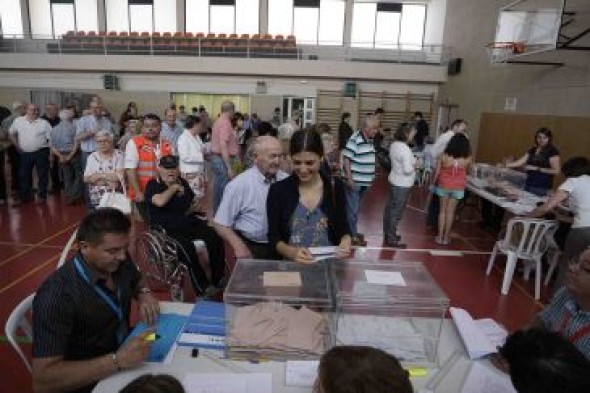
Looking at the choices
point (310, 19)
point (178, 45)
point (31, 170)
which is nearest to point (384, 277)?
point (31, 170)

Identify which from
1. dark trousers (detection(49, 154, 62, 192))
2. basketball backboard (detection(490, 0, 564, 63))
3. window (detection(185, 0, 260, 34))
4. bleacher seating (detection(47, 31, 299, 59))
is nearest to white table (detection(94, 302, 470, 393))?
basketball backboard (detection(490, 0, 564, 63))

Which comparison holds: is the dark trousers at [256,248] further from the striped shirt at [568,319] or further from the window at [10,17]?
the window at [10,17]

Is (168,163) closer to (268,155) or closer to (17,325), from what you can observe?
(268,155)

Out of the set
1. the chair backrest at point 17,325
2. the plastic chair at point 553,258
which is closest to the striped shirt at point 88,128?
the chair backrest at point 17,325

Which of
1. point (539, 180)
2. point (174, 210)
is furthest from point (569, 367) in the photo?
point (539, 180)

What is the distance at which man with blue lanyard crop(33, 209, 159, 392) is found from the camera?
4.86 ft

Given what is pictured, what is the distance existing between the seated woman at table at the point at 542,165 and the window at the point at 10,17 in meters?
19.7

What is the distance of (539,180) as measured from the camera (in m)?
5.71

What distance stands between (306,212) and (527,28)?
27.5 ft

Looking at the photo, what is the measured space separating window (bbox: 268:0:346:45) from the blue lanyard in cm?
1645

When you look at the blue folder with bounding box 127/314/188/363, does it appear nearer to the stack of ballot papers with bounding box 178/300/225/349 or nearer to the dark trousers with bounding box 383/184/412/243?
the stack of ballot papers with bounding box 178/300/225/349

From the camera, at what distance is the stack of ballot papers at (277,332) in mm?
1605

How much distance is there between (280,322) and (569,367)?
0.96 meters

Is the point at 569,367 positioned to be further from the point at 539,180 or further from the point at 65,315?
the point at 539,180
